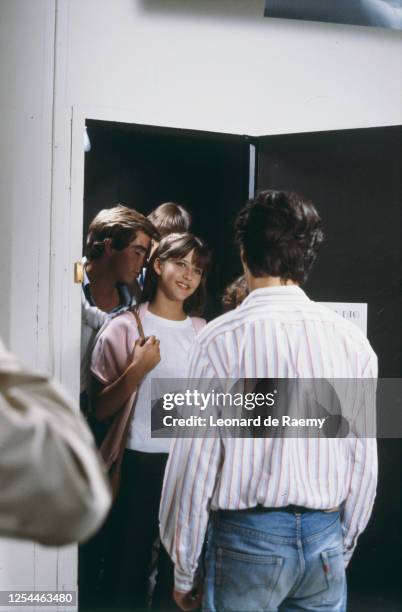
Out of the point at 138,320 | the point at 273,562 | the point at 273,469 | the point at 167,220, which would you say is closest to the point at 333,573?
the point at 273,562

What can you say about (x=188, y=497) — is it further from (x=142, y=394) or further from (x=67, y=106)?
(x=67, y=106)

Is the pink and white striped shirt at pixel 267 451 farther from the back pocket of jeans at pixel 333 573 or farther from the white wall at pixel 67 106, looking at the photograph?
the white wall at pixel 67 106

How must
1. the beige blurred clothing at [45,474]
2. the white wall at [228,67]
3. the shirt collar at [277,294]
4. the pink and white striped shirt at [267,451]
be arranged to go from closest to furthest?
the beige blurred clothing at [45,474]
the pink and white striped shirt at [267,451]
the shirt collar at [277,294]
the white wall at [228,67]

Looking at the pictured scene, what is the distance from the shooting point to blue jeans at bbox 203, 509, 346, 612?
5.57 ft

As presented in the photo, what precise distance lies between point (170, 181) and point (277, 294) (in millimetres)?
493

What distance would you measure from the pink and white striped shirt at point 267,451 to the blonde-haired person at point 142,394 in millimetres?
71

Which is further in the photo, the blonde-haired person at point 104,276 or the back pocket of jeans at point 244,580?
the blonde-haired person at point 104,276

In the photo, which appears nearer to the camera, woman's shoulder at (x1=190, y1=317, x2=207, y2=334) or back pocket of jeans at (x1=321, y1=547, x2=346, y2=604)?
back pocket of jeans at (x1=321, y1=547, x2=346, y2=604)

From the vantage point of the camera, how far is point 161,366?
1999 mm

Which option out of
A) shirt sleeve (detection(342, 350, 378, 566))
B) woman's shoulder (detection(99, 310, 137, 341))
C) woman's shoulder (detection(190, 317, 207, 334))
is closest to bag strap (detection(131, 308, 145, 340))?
woman's shoulder (detection(99, 310, 137, 341))

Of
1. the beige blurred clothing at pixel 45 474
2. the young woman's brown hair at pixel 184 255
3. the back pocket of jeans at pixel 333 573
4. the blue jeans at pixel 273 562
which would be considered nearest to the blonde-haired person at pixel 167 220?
the young woman's brown hair at pixel 184 255

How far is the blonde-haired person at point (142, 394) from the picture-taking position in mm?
1986

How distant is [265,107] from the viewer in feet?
7.06

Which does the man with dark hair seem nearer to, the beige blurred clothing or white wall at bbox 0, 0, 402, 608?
white wall at bbox 0, 0, 402, 608
